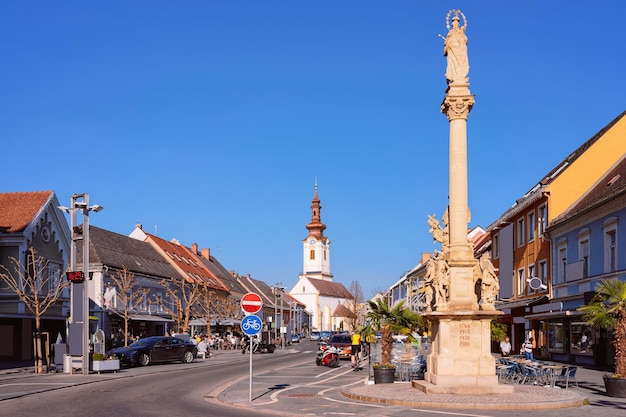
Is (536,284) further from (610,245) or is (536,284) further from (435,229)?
(435,229)

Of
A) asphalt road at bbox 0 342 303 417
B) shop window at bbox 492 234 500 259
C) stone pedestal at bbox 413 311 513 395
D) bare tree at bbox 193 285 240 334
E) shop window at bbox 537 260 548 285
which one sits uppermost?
shop window at bbox 492 234 500 259

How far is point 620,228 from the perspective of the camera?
33.3 meters

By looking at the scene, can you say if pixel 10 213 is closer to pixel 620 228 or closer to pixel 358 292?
pixel 620 228

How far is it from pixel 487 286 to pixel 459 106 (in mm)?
5082

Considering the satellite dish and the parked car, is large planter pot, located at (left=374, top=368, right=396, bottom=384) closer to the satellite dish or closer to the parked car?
the parked car

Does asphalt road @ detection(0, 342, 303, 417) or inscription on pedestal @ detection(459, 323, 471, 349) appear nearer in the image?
asphalt road @ detection(0, 342, 303, 417)

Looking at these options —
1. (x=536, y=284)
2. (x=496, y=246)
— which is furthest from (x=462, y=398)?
(x=496, y=246)

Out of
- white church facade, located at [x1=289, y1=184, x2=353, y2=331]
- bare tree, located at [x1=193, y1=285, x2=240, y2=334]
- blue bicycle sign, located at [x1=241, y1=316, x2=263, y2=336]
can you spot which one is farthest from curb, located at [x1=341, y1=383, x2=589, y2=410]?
white church facade, located at [x1=289, y1=184, x2=353, y2=331]

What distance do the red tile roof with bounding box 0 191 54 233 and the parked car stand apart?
18.4m

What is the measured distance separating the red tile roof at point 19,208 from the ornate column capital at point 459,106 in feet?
95.2

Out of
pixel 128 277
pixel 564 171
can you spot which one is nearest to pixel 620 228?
pixel 564 171

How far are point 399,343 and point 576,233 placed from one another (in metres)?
10.4

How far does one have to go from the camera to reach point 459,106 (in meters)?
22.5

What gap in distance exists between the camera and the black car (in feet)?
121
